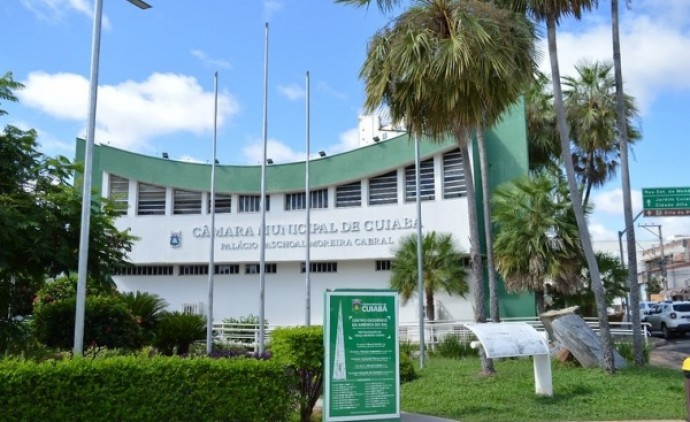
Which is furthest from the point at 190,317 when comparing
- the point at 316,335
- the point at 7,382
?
the point at 7,382

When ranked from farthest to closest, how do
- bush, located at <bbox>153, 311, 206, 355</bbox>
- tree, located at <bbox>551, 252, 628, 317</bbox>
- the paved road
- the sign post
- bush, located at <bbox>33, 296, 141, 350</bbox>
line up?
tree, located at <bbox>551, 252, 628, 317</bbox> → bush, located at <bbox>153, 311, 206, 355</bbox> → the paved road → bush, located at <bbox>33, 296, 141, 350</bbox> → the sign post

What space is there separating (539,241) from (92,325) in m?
14.4

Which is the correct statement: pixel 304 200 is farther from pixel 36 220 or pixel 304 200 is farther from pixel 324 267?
pixel 36 220

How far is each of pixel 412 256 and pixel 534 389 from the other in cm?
1224

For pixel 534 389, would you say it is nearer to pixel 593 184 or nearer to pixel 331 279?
pixel 331 279

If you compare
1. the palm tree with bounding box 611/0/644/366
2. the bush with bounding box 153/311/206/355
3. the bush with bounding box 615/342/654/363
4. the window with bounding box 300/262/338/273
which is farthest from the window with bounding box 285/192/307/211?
the palm tree with bounding box 611/0/644/366

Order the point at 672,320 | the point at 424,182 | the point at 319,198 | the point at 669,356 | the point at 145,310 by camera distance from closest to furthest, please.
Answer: the point at 669,356 < the point at 145,310 < the point at 424,182 < the point at 319,198 < the point at 672,320

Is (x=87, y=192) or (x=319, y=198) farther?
(x=319, y=198)

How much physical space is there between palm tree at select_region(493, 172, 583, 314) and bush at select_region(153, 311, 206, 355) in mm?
11111

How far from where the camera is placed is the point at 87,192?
435 inches

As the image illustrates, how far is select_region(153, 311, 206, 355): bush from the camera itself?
902 inches

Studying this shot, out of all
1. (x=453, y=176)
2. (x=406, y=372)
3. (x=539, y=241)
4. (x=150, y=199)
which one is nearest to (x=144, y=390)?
(x=406, y=372)

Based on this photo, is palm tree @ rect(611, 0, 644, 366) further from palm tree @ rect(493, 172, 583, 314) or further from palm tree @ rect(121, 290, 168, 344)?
palm tree @ rect(121, 290, 168, 344)

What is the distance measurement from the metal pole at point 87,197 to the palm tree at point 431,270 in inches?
597
